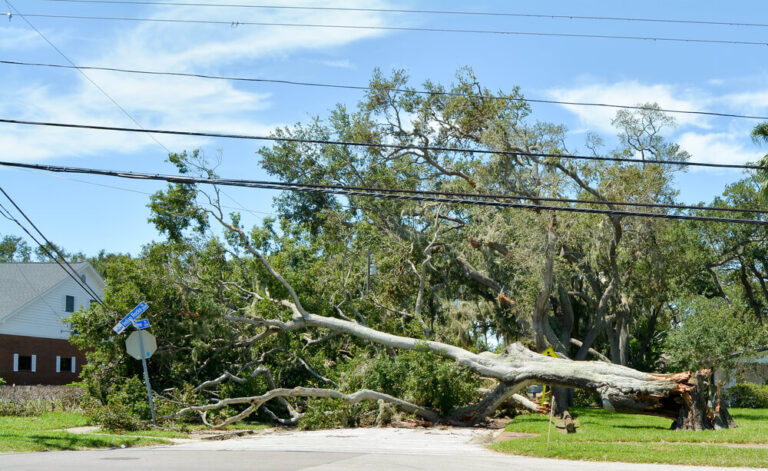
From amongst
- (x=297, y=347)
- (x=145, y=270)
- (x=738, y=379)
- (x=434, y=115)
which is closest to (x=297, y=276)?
(x=297, y=347)

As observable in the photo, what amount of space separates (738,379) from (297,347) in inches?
690

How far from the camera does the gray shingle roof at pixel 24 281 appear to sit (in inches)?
1411

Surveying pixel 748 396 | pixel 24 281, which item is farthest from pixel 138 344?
pixel 748 396

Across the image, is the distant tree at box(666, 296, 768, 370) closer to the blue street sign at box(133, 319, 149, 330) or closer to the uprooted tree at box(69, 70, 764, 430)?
the uprooted tree at box(69, 70, 764, 430)

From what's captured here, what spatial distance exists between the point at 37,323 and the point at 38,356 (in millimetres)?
1645

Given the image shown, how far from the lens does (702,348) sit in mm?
24641

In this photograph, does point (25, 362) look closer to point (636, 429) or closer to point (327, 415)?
point (327, 415)

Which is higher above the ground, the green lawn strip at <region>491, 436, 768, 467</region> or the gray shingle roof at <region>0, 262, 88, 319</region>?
the gray shingle roof at <region>0, 262, 88, 319</region>

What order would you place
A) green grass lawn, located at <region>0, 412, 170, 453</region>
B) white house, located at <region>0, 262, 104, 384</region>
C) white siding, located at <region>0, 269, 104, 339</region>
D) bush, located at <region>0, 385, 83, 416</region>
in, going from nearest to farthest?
green grass lawn, located at <region>0, 412, 170, 453</region>
bush, located at <region>0, 385, 83, 416</region>
white house, located at <region>0, 262, 104, 384</region>
white siding, located at <region>0, 269, 104, 339</region>

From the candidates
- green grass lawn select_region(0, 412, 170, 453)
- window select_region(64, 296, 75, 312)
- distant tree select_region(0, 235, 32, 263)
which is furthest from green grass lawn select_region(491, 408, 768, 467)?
distant tree select_region(0, 235, 32, 263)

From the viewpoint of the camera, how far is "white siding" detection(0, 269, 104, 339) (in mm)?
35750

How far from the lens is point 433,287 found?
30062 millimetres

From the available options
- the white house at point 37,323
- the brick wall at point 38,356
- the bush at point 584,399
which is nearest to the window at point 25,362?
the white house at point 37,323

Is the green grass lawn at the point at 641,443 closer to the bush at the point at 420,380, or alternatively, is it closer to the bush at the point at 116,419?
the bush at the point at 420,380
